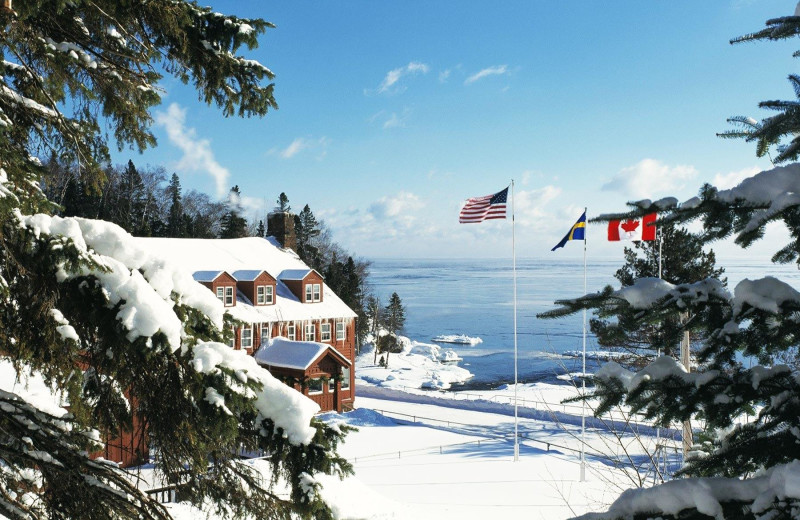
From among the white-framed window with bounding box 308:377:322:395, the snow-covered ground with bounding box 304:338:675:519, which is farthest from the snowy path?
the white-framed window with bounding box 308:377:322:395

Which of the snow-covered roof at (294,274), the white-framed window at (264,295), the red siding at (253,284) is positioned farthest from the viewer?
the snow-covered roof at (294,274)

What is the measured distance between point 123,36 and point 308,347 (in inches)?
899

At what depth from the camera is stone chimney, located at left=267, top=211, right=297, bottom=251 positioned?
122ft

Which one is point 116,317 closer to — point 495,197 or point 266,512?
point 266,512

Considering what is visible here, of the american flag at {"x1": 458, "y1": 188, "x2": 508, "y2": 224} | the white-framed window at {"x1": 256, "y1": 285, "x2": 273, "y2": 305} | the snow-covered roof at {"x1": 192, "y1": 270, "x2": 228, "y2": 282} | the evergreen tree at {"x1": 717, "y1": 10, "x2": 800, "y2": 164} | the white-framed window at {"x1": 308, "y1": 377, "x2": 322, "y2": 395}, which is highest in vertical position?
the american flag at {"x1": 458, "y1": 188, "x2": 508, "y2": 224}

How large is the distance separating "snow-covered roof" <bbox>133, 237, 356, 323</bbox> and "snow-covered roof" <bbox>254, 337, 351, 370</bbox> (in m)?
1.69

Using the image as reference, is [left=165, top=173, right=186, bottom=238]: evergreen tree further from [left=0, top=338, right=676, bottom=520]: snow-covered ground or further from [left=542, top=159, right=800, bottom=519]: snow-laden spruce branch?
[left=542, top=159, right=800, bottom=519]: snow-laden spruce branch

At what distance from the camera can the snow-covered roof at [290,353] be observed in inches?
1052

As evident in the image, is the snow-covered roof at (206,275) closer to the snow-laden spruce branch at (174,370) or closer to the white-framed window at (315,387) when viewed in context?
the white-framed window at (315,387)

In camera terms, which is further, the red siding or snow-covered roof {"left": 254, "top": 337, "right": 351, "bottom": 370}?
the red siding

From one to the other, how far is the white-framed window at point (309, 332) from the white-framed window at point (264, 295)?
2.70m

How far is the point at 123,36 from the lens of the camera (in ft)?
18.1

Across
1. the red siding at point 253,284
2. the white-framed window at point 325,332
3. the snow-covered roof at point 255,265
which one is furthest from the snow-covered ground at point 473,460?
the red siding at point 253,284

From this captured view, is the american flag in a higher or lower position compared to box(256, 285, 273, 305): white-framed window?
higher
